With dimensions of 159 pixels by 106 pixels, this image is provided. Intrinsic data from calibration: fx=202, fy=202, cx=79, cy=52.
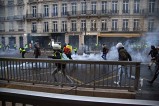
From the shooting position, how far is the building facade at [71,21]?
9.38ft

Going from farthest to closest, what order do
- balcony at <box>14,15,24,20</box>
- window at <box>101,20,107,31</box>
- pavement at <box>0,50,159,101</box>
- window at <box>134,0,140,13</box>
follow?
1. balcony at <box>14,15,24,20</box>
2. window at <box>101,20,107,31</box>
3. window at <box>134,0,140,13</box>
4. pavement at <box>0,50,159,101</box>

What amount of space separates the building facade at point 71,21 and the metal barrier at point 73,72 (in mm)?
435

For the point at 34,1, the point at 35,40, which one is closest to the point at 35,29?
the point at 35,40

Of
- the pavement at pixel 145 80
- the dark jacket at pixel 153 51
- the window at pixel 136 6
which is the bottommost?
the pavement at pixel 145 80

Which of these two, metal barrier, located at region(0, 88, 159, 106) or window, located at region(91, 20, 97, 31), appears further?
window, located at region(91, 20, 97, 31)

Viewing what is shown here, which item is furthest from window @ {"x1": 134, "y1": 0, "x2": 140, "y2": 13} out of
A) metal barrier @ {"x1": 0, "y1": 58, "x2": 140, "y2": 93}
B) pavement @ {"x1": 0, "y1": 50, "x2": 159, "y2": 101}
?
pavement @ {"x1": 0, "y1": 50, "x2": 159, "y2": 101}

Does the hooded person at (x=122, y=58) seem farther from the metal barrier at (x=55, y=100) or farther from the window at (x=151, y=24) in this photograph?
the metal barrier at (x=55, y=100)

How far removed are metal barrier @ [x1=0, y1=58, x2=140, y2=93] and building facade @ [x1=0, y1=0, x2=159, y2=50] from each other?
0.44m

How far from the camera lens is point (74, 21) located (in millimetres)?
3211

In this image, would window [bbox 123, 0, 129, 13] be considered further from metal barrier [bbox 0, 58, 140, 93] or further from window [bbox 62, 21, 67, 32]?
window [bbox 62, 21, 67, 32]

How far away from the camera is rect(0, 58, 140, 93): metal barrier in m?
2.45

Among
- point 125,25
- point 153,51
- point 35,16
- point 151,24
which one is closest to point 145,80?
point 153,51

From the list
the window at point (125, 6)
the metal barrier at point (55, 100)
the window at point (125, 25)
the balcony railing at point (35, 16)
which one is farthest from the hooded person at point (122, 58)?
the metal barrier at point (55, 100)

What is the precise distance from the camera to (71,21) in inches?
131
